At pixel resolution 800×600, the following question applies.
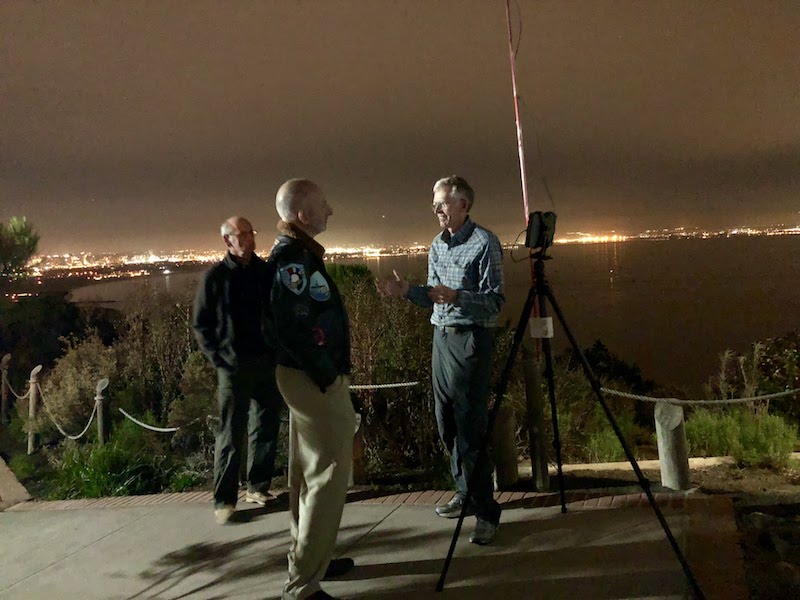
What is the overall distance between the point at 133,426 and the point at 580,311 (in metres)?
32.8

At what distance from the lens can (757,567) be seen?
3078 mm

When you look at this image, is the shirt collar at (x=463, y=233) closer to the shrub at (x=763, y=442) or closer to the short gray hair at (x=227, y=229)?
the short gray hair at (x=227, y=229)

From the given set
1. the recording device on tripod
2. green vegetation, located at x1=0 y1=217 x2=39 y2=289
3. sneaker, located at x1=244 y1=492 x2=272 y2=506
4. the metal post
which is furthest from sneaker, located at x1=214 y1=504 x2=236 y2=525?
green vegetation, located at x1=0 y1=217 x2=39 y2=289

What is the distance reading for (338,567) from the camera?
3.31m

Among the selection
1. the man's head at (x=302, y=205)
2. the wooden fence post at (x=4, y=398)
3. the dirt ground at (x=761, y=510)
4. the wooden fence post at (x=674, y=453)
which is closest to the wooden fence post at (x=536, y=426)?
the dirt ground at (x=761, y=510)

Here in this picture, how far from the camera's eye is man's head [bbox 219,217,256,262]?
4.16m

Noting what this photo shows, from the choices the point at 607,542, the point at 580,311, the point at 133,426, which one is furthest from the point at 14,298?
the point at 580,311

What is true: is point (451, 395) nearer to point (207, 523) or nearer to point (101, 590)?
point (207, 523)

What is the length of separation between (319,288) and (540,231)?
3.96 feet

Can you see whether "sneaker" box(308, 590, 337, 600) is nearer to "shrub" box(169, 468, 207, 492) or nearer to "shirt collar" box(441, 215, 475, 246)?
"shirt collar" box(441, 215, 475, 246)

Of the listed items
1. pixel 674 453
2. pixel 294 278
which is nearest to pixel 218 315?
pixel 294 278

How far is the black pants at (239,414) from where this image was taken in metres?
4.16

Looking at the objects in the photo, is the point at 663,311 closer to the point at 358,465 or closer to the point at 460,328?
the point at 358,465

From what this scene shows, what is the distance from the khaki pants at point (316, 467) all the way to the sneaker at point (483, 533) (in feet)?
3.22
